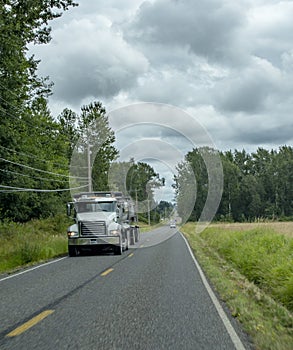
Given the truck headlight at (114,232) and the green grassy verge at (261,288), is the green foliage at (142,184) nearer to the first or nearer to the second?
the truck headlight at (114,232)

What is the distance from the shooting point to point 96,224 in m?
21.8

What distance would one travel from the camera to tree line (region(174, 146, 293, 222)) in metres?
105

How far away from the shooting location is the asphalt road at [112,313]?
6094mm

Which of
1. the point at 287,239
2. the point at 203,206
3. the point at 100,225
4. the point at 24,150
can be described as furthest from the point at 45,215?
the point at 203,206

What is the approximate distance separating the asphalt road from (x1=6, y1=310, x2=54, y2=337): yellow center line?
1 centimetres

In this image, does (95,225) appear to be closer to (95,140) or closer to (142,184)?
(95,140)

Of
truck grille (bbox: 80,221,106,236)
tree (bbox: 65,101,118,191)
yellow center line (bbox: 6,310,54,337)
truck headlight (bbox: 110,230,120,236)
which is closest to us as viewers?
yellow center line (bbox: 6,310,54,337)

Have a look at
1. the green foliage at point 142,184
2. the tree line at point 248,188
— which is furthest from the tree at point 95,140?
the tree line at point 248,188

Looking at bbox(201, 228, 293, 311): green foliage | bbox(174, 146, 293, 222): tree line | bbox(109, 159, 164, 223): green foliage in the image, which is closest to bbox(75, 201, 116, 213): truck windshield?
bbox(201, 228, 293, 311): green foliage

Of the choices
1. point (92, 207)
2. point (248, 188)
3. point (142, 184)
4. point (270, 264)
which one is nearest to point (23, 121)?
point (92, 207)

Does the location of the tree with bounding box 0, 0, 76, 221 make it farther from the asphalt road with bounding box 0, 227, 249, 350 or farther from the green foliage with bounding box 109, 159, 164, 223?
the green foliage with bounding box 109, 159, 164, 223

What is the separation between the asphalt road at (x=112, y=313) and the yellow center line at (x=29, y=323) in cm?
1

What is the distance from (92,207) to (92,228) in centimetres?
169

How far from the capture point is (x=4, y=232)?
99.1ft
